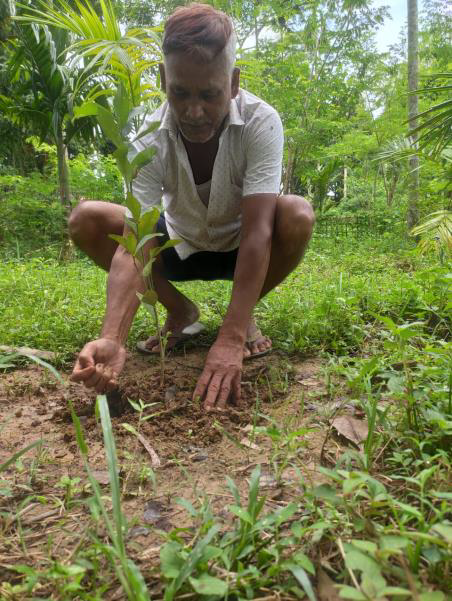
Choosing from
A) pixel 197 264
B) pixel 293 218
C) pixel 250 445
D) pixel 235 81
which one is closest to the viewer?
pixel 250 445

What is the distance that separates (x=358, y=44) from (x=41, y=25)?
730 centimetres

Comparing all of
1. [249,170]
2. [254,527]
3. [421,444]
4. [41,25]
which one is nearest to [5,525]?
[254,527]

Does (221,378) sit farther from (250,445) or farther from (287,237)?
(287,237)

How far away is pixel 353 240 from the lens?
7168 millimetres

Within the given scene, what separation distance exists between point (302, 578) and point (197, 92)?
1449 millimetres

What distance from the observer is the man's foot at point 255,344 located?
2.01 m

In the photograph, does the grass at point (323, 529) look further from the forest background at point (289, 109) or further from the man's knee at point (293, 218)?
the forest background at point (289, 109)

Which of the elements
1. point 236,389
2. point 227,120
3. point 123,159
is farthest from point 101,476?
point 227,120

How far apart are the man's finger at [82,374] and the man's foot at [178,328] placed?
0.80 meters

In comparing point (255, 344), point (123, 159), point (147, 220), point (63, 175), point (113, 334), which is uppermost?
point (123, 159)

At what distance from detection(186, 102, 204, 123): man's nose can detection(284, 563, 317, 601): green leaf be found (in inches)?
55.6

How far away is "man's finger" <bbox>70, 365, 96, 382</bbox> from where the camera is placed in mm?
1347

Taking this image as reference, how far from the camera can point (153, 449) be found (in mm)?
1289

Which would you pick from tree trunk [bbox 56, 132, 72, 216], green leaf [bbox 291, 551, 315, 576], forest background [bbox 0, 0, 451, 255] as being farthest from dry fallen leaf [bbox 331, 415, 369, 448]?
tree trunk [bbox 56, 132, 72, 216]
